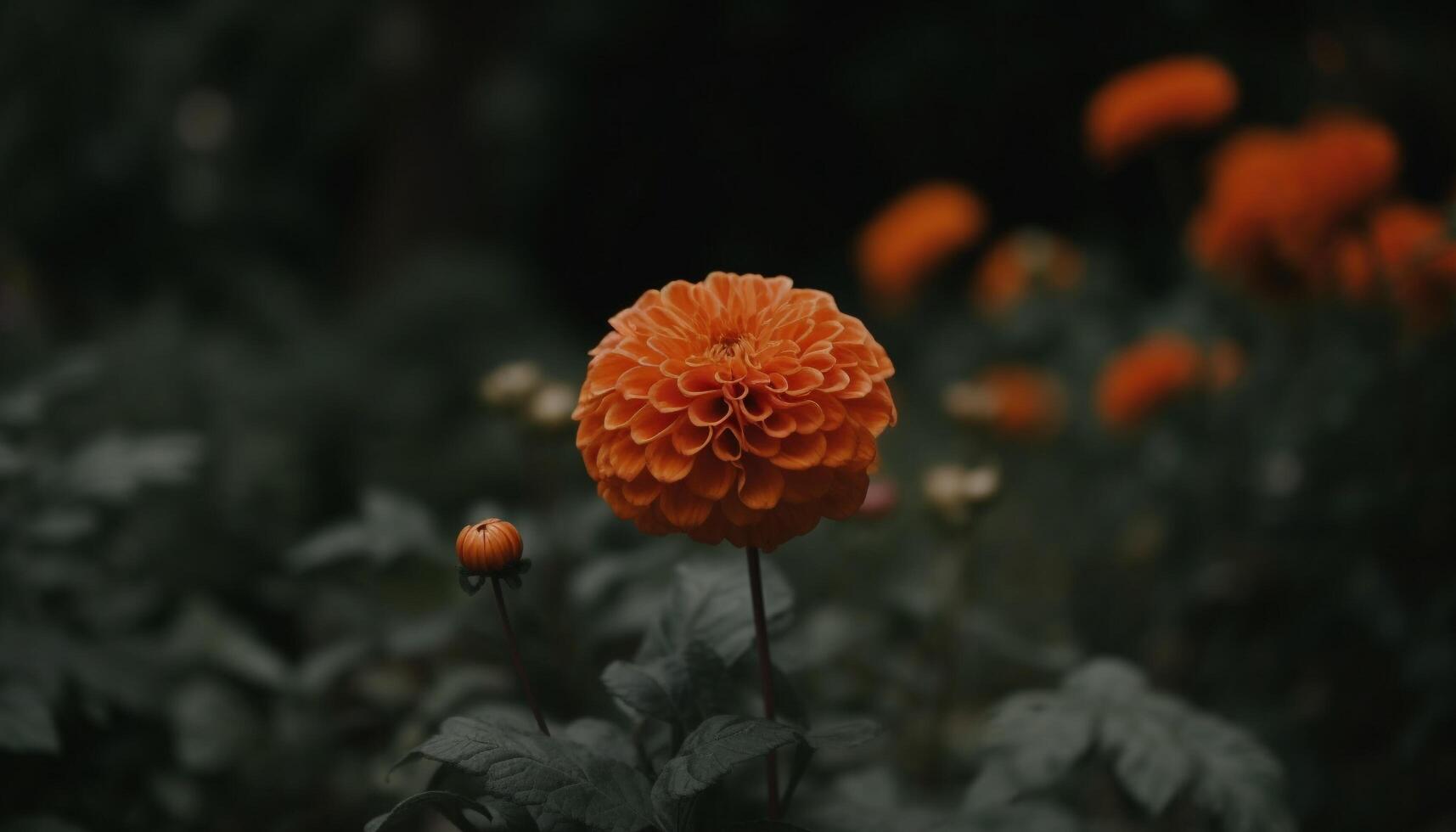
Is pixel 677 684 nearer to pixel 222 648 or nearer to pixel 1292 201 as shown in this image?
pixel 222 648

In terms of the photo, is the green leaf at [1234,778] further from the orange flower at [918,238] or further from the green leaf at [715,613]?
the orange flower at [918,238]

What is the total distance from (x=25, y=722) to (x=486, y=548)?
2.16ft

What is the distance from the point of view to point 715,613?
1216 mm

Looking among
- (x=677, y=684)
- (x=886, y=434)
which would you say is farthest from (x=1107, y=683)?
(x=886, y=434)

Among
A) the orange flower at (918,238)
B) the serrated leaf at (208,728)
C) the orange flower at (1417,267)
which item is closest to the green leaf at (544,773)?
the serrated leaf at (208,728)

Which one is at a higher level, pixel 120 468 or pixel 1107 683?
pixel 120 468

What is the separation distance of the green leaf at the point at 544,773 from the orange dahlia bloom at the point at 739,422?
0.76 feet

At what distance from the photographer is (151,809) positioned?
5.14 feet

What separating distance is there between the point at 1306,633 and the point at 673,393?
63.7 inches

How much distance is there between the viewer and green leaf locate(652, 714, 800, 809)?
2.98 feet

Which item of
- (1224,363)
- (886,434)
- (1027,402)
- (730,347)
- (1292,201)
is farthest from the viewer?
(886,434)

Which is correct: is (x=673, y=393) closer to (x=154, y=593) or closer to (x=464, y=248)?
(x=154, y=593)

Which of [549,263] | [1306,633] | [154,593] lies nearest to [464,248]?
[549,263]

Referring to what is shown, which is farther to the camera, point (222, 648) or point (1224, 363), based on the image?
point (1224, 363)
